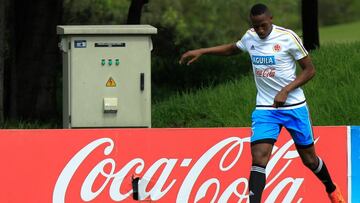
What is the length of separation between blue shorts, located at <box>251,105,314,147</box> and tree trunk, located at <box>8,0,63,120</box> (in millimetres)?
6456

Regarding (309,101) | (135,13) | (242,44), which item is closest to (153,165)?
(242,44)

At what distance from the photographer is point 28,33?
43.6 ft

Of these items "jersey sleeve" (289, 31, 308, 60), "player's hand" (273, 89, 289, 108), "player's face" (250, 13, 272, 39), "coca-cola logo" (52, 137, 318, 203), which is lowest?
"coca-cola logo" (52, 137, 318, 203)

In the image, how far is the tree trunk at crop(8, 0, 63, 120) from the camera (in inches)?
516

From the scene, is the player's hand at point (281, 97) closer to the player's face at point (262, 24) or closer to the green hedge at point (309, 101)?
the player's face at point (262, 24)

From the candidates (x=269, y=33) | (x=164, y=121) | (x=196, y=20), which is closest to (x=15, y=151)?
(x=269, y=33)

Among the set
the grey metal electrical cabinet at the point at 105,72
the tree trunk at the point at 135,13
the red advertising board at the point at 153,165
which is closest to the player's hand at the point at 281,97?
the red advertising board at the point at 153,165

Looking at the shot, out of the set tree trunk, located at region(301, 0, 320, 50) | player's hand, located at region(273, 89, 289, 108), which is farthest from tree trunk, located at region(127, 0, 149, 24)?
player's hand, located at region(273, 89, 289, 108)

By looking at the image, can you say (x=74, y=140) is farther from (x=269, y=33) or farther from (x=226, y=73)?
(x=226, y=73)

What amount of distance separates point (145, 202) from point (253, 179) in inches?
61.1

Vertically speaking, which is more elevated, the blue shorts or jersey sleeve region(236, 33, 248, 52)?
jersey sleeve region(236, 33, 248, 52)

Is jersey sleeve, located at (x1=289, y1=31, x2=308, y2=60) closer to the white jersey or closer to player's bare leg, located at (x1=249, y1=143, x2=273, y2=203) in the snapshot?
the white jersey

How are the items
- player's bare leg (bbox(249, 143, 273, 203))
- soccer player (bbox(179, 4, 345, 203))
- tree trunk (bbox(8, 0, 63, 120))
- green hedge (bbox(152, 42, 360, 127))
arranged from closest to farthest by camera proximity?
player's bare leg (bbox(249, 143, 273, 203))
soccer player (bbox(179, 4, 345, 203))
green hedge (bbox(152, 42, 360, 127))
tree trunk (bbox(8, 0, 63, 120))

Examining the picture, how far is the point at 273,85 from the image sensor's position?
7211mm
